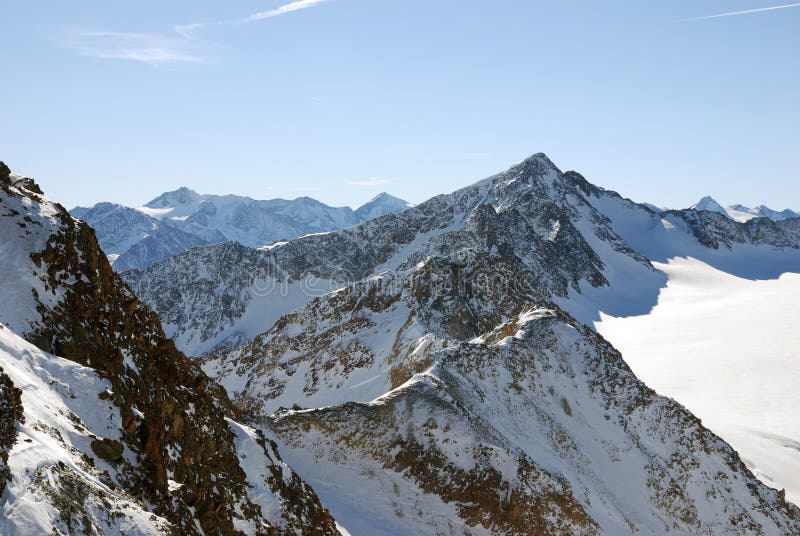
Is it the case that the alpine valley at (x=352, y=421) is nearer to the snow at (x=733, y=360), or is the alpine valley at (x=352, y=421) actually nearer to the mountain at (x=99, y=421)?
the mountain at (x=99, y=421)

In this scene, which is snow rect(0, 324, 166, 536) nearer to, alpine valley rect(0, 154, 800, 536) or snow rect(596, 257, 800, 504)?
alpine valley rect(0, 154, 800, 536)

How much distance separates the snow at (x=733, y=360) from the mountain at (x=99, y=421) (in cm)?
Answer: 5397

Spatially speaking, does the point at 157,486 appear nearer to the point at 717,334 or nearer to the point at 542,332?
the point at 542,332

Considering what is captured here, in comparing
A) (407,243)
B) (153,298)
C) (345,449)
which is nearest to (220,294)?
(153,298)

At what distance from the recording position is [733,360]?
316ft

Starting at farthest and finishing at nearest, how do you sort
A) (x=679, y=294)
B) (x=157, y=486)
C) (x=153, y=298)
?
1. (x=153, y=298)
2. (x=679, y=294)
3. (x=157, y=486)

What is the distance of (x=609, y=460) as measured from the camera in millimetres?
39438

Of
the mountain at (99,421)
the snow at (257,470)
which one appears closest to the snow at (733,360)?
the snow at (257,470)

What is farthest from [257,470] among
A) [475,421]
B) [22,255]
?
[475,421]

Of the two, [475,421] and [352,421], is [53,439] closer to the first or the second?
[352,421]

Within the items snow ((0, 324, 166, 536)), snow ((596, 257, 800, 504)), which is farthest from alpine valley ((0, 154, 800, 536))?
snow ((596, 257, 800, 504))

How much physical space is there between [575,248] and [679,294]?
121 ft

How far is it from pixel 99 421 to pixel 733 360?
10437 centimetres

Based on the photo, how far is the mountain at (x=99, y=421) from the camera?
11000mm
